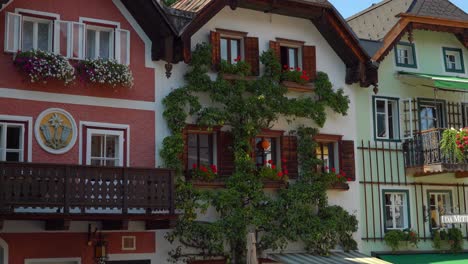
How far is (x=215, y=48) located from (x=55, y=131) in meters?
5.03

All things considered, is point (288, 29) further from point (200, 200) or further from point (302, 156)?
point (200, 200)

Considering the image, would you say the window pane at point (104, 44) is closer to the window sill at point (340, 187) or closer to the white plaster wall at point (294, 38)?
the white plaster wall at point (294, 38)

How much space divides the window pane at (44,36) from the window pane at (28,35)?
19cm

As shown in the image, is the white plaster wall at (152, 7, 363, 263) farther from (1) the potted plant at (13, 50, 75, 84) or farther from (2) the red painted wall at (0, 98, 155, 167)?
(1) the potted plant at (13, 50, 75, 84)

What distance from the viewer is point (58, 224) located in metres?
18.0

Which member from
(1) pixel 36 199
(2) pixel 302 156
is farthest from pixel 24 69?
(2) pixel 302 156

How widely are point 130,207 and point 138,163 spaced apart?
1847 millimetres

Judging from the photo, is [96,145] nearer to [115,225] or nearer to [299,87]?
[115,225]

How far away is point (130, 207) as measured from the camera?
18.5 meters

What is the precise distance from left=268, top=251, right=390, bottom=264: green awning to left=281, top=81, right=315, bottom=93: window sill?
4.57 m

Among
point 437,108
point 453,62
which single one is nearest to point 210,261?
point 437,108

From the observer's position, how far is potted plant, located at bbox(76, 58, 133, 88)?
19.5 m

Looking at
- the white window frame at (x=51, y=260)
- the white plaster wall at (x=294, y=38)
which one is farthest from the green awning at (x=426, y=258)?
the white window frame at (x=51, y=260)

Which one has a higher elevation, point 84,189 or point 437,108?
point 437,108
